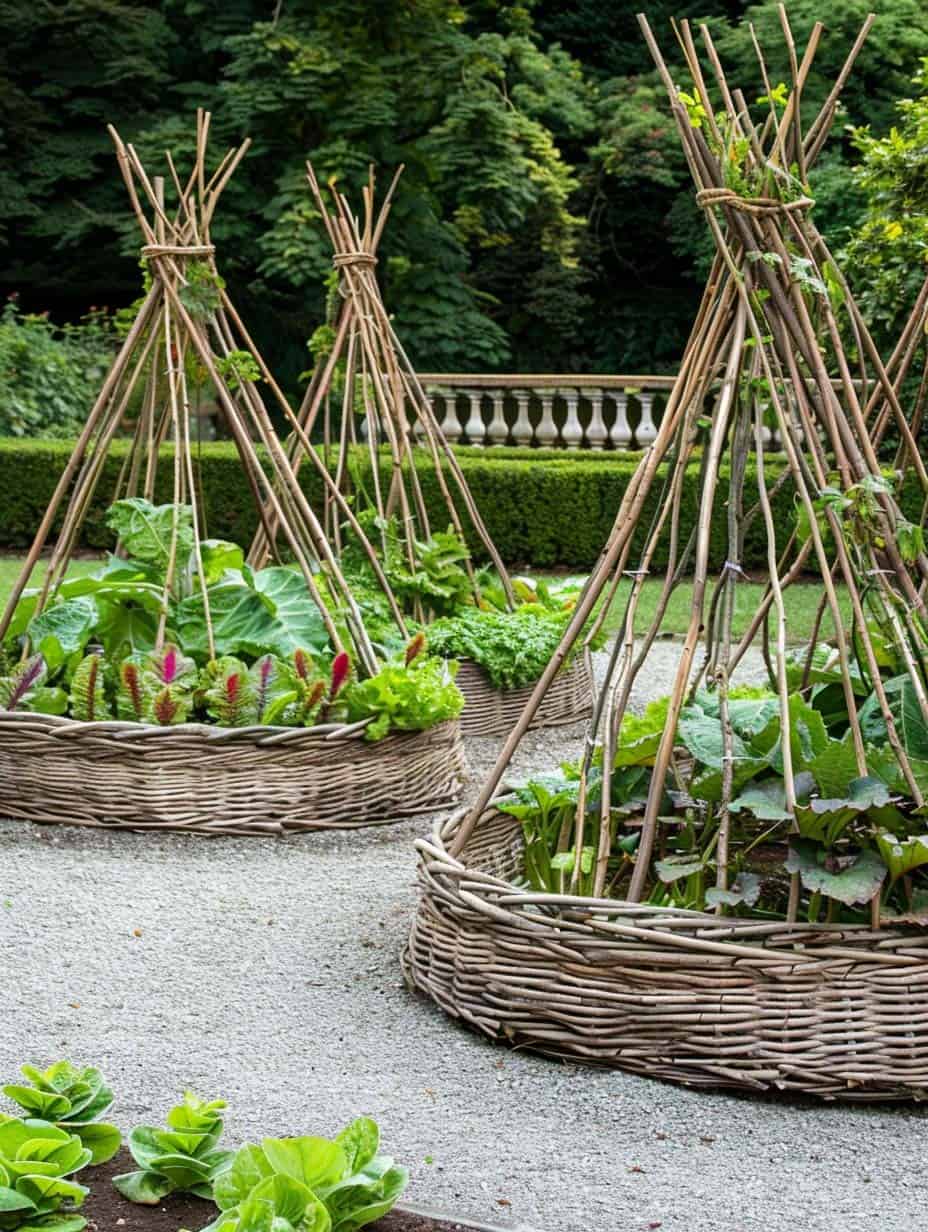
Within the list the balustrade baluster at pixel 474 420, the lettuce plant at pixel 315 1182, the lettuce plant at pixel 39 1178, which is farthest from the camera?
the balustrade baluster at pixel 474 420

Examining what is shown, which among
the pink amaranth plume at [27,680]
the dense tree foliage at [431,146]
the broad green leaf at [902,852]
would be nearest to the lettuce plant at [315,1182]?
the broad green leaf at [902,852]

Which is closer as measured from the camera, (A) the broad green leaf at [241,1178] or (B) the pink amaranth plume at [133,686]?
(A) the broad green leaf at [241,1178]

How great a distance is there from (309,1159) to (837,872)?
127cm

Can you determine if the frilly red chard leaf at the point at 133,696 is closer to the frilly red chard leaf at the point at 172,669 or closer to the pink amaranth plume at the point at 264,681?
the frilly red chard leaf at the point at 172,669

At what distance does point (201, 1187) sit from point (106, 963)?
143cm

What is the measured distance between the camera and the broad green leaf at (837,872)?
3.03 metres

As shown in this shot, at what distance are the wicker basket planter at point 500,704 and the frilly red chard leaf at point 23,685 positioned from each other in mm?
1812

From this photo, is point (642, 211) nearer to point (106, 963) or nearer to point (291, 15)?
point (291, 15)

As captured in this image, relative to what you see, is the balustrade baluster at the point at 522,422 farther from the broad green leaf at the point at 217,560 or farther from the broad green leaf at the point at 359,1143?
the broad green leaf at the point at 359,1143

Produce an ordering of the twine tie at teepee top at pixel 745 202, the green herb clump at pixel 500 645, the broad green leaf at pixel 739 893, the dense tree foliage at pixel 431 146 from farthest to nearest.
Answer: the dense tree foliage at pixel 431 146 < the green herb clump at pixel 500 645 < the twine tie at teepee top at pixel 745 202 < the broad green leaf at pixel 739 893

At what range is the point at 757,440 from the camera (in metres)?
3.46

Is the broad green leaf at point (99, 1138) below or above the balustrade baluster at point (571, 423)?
above

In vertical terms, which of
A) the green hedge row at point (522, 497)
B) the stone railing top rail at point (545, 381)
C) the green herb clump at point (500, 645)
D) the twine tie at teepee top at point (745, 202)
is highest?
the twine tie at teepee top at point (745, 202)

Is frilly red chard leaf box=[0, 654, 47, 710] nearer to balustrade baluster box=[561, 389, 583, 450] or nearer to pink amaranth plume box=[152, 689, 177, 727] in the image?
pink amaranth plume box=[152, 689, 177, 727]
